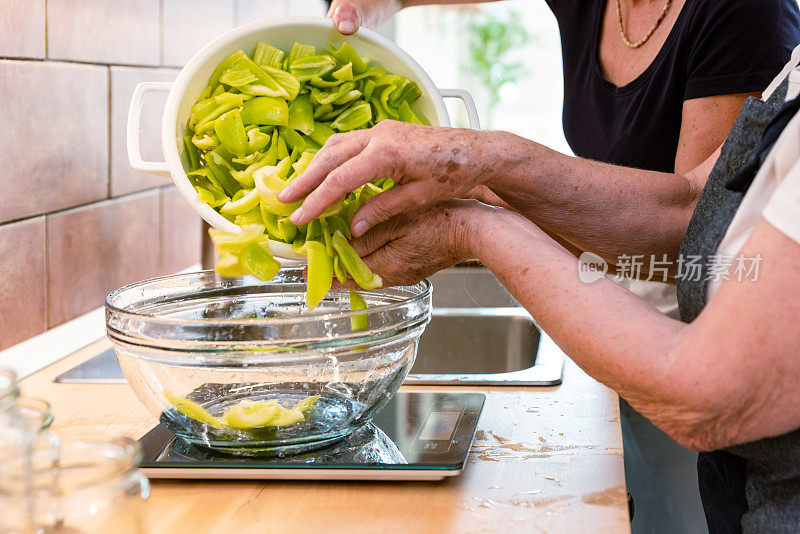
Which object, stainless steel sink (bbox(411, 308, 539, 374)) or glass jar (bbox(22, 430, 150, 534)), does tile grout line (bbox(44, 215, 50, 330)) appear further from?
glass jar (bbox(22, 430, 150, 534))

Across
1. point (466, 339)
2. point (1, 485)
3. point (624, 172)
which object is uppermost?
point (624, 172)

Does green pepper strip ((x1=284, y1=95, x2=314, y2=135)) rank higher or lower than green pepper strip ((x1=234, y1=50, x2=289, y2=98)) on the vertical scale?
lower

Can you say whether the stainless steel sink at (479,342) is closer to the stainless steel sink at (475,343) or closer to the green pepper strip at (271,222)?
the stainless steel sink at (475,343)

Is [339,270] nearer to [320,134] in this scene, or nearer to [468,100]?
[320,134]

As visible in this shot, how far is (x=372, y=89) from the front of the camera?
1091 mm

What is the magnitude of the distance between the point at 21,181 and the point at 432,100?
663 millimetres

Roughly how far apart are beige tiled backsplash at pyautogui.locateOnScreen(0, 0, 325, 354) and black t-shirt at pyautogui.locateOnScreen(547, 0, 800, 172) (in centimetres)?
83

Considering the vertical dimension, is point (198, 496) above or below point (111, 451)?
below

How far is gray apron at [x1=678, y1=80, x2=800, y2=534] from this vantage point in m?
0.90

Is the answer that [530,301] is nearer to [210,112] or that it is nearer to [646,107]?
[210,112]

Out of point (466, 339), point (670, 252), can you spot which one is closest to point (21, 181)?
point (466, 339)

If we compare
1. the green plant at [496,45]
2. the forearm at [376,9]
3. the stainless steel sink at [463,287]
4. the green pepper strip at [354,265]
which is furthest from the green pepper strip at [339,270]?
the green plant at [496,45]

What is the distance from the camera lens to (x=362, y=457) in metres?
0.94

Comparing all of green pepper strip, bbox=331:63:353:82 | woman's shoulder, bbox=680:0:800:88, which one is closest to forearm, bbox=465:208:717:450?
green pepper strip, bbox=331:63:353:82
